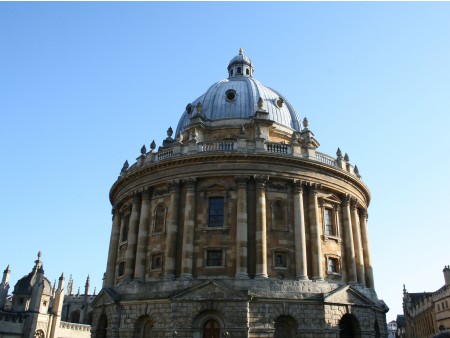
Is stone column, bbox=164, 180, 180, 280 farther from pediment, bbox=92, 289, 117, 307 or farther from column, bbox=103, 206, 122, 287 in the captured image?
column, bbox=103, 206, 122, 287

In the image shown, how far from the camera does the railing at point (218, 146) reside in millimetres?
33094

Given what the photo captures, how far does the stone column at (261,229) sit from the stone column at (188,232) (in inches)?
185

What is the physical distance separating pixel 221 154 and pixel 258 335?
1291 cm

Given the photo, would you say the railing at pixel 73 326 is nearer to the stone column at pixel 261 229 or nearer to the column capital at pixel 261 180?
the stone column at pixel 261 229

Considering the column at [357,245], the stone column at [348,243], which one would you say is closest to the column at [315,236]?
the stone column at [348,243]

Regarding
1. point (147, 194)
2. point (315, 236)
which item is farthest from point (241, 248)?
point (147, 194)

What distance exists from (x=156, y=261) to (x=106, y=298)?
16.6 ft

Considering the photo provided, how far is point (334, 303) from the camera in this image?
2941 centimetres

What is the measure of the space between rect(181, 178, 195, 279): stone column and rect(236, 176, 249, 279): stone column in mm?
3318

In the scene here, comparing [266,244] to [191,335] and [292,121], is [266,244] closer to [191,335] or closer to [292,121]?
[191,335]

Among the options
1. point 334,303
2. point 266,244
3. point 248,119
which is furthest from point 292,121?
point 334,303

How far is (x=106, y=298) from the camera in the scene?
33312 mm

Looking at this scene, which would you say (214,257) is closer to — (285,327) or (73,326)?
(285,327)

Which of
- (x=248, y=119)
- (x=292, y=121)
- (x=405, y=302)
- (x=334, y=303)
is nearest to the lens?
(x=334, y=303)
